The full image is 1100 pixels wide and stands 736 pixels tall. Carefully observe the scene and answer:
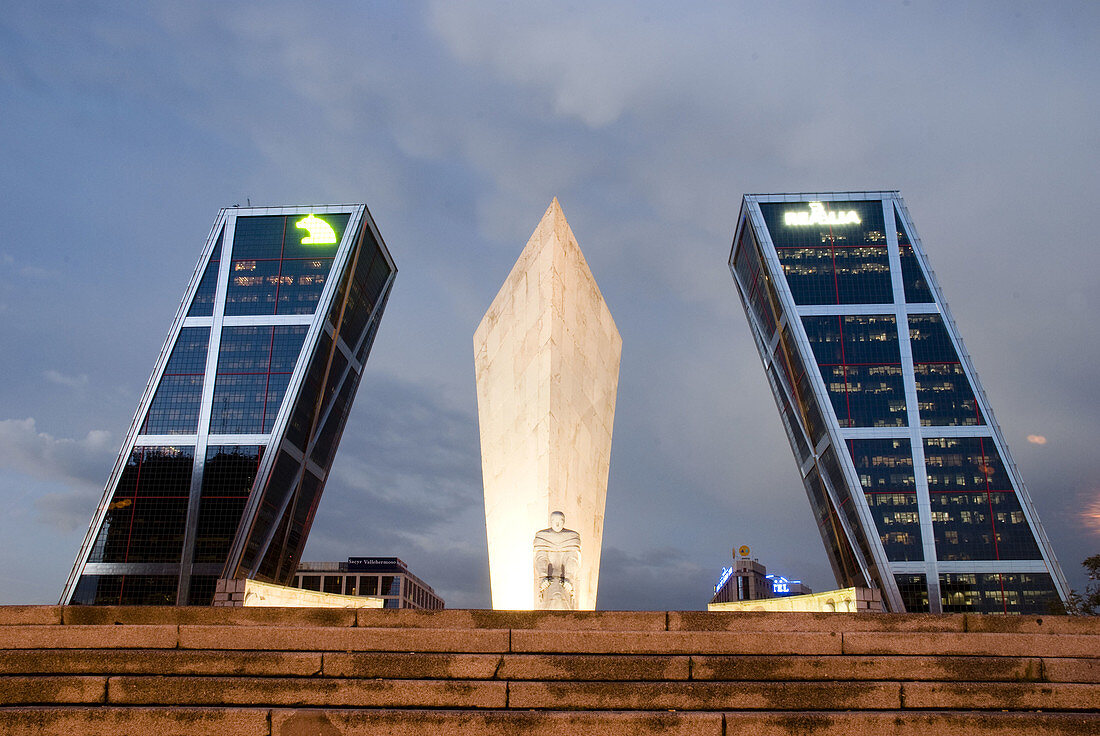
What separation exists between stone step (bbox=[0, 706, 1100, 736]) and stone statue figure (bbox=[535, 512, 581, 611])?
8944mm

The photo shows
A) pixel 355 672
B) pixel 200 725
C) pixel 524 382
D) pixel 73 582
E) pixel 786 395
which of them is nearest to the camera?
pixel 200 725

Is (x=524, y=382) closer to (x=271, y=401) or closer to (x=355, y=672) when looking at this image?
(x=355, y=672)

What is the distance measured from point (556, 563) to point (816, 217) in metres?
73.3

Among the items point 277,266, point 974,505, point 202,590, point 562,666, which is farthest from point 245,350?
point 562,666

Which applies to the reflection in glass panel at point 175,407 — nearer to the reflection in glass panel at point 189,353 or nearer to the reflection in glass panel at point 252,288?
the reflection in glass panel at point 189,353

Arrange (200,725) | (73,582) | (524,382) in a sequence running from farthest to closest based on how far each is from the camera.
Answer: (73,582)
(524,382)
(200,725)

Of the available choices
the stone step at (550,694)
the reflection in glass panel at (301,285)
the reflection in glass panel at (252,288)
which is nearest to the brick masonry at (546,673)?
the stone step at (550,694)

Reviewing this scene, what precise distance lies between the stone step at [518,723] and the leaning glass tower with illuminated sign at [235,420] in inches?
2806

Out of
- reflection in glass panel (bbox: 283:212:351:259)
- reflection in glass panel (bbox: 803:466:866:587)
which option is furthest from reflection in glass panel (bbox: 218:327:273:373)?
reflection in glass panel (bbox: 803:466:866:587)

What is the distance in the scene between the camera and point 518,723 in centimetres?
700

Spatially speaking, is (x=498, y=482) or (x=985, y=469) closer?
(x=498, y=482)

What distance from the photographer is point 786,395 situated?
278 ft

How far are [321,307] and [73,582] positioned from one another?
3365cm

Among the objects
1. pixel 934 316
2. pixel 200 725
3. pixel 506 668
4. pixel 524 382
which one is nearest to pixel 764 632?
pixel 506 668
